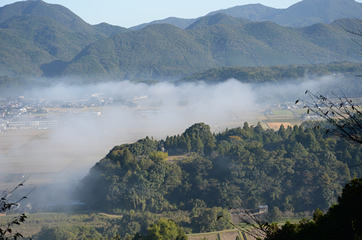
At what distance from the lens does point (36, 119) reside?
4384 cm

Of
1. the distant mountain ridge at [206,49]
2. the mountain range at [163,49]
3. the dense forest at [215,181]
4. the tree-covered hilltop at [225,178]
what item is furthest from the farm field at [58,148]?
the distant mountain ridge at [206,49]

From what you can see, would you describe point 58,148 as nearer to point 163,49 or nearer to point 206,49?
point 163,49

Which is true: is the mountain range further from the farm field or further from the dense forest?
the dense forest

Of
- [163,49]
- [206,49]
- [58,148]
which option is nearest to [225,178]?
[58,148]

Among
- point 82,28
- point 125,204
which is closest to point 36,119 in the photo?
point 125,204

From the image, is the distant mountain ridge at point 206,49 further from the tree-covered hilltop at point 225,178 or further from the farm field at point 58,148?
the tree-covered hilltop at point 225,178

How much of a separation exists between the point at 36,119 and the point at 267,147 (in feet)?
85.4

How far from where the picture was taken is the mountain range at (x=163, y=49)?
4033 inches

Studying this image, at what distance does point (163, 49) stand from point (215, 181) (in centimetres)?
9505

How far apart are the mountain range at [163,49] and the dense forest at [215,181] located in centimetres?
7729

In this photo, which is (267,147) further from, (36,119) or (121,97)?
(121,97)

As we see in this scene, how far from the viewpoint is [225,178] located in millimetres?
20688

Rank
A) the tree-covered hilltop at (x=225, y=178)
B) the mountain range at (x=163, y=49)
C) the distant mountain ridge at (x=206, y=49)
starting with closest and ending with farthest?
1. the tree-covered hilltop at (x=225, y=178)
2. the mountain range at (x=163, y=49)
3. the distant mountain ridge at (x=206, y=49)

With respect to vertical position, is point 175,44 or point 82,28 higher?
point 82,28
